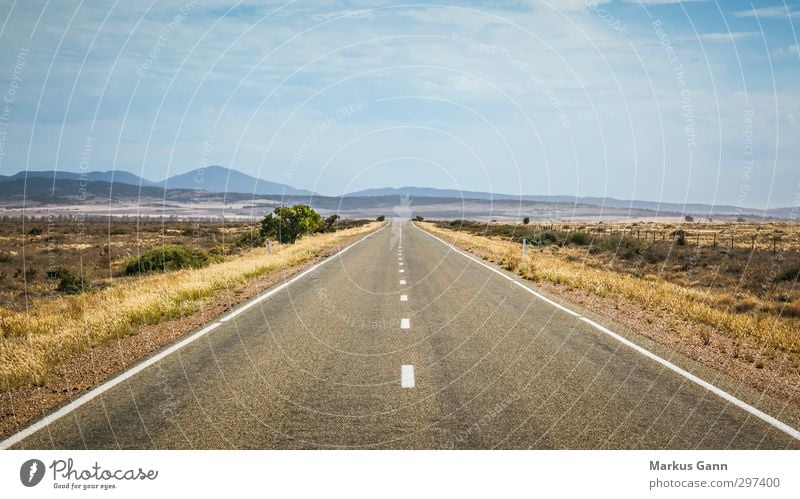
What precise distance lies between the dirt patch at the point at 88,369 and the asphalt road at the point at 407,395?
19.6 inches

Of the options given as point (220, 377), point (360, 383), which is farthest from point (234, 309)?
point (360, 383)

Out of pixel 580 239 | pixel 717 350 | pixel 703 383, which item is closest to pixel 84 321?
pixel 703 383

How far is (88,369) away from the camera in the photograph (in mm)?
8977

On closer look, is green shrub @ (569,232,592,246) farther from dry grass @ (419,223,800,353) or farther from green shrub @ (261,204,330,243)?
dry grass @ (419,223,800,353)

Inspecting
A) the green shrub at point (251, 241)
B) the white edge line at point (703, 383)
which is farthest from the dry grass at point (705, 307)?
the green shrub at point (251, 241)

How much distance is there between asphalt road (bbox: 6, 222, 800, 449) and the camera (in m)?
5.76

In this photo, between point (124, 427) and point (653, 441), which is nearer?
point (653, 441)

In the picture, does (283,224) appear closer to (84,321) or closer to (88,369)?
(84,321)

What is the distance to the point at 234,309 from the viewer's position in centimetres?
1489

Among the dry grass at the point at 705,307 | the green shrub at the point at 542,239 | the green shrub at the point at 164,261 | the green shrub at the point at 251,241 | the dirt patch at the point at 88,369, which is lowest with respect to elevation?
the green shrub at the point at 251,241

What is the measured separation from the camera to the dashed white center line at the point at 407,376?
769 cm

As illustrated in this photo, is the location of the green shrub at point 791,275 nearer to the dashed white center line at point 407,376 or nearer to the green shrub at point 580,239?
the dashed white center line at point 407,376
